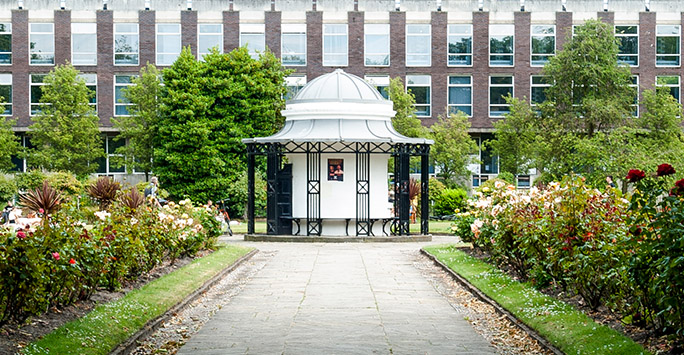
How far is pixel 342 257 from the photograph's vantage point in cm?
2347

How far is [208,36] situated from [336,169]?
2907 cm

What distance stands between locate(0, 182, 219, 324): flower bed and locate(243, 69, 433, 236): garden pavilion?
33.1ft

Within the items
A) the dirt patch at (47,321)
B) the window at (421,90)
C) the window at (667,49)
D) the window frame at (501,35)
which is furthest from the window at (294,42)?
the dirt patch at (47,321)

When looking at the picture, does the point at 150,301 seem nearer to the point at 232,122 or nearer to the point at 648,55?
the point at 232,122

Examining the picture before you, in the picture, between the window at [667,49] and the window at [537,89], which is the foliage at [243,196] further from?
the window at [667,49]

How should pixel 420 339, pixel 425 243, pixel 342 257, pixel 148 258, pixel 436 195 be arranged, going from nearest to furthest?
pixel 420 339 → pixel 148 258 → pixel 342 257 → pixel 425 243 → pixel 436 195

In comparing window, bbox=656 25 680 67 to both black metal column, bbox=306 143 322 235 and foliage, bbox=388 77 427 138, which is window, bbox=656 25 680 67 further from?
black metal column, bbox=306 143 322 235

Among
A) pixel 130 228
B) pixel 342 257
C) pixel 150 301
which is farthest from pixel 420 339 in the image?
pixel 342 257

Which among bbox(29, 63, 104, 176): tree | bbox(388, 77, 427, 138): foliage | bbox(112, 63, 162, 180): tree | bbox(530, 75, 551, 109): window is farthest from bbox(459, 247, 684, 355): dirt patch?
bbox(530, 75, 551, 109): window

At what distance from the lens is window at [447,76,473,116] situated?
188ft

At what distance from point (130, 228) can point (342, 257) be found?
344 inches

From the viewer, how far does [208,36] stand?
5681 cm

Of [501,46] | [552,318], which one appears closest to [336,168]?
[552,318]

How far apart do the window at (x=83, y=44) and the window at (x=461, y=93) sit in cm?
2077
